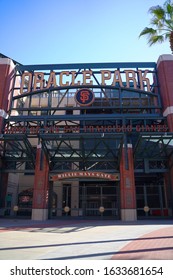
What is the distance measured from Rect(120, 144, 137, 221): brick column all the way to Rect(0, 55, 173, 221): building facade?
0.31ft

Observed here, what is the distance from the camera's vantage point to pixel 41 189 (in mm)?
23094

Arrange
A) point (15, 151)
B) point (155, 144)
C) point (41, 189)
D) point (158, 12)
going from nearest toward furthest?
point (158, 12) → point (41, 189) → point (155, 144) → point (15, 151)

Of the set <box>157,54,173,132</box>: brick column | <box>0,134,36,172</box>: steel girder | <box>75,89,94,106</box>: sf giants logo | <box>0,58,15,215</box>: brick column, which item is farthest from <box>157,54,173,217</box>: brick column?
<box>0,58,15,215</box>: brick column

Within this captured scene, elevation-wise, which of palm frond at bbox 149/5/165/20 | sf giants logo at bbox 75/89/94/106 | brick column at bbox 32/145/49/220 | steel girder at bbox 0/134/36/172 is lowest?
brick column at bbox 32/145/49/220

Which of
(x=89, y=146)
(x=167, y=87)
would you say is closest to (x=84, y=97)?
(x=89, y=146)

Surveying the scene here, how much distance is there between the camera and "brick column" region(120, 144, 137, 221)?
21.7 metres

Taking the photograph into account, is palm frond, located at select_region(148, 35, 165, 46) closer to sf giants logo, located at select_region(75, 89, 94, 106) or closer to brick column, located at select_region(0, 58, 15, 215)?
sf giants logo, located at select_region(75, 89, 94, 106)

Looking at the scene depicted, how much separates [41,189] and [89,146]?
1252 centimetres

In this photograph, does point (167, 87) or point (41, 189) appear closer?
point (41, 189)

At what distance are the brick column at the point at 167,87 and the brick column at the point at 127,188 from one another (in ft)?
16.7

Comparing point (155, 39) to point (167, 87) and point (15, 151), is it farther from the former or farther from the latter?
point (15, 151)

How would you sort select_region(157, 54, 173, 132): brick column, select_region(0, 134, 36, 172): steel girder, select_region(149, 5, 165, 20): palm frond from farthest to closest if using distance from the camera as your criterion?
select_region(157, 54, 173, 132): brick column
select_region(0, 134, 36, 172): steel girder
select_region(149, 5, 165, 20): palm frond

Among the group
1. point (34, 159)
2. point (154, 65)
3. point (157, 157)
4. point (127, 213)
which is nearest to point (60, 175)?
point (34, 159)

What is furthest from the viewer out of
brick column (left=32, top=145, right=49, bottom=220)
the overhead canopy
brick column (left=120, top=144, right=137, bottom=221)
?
brick column (left=32, top=145, right=49, bottom=220)
